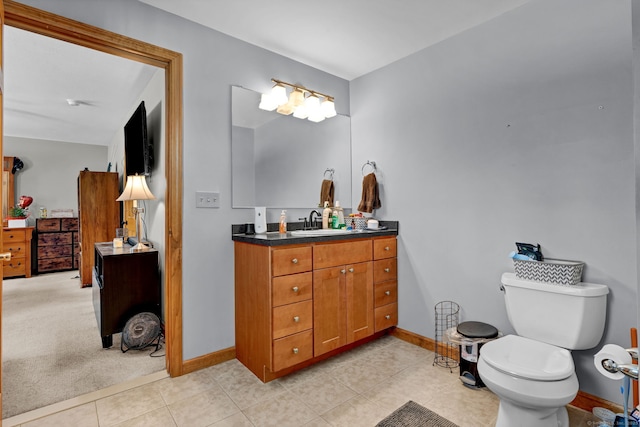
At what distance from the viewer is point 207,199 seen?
2.24 metres

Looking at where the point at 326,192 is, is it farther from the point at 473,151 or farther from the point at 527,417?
the point at 527,417

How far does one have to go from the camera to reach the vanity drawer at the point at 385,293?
254 cm

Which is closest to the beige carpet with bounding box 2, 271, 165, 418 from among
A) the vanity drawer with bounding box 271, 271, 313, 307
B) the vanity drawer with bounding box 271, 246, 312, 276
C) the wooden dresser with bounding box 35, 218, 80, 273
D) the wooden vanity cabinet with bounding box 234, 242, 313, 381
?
the wooden vanity cabinet with bounding box 234, 242, 313, 381

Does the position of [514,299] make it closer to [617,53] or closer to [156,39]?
[617,53]

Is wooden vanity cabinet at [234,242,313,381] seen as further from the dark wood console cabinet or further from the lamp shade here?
the lamp shade

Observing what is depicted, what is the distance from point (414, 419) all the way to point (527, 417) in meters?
0.53

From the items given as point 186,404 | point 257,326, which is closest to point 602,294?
point 257,326

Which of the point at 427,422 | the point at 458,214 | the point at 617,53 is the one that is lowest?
the point at 427,422

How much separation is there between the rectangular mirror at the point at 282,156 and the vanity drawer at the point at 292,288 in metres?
0.75

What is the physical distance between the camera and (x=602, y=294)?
1625 mm

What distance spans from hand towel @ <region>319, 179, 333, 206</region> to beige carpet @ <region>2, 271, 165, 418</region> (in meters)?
1.82

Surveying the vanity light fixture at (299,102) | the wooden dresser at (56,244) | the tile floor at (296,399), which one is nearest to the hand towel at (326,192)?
the vanity light fixture at (299,102)

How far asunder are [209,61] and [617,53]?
2435 mm

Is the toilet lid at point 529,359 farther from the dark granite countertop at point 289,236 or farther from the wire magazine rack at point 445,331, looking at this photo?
the dark granite countertop at point 289,236
